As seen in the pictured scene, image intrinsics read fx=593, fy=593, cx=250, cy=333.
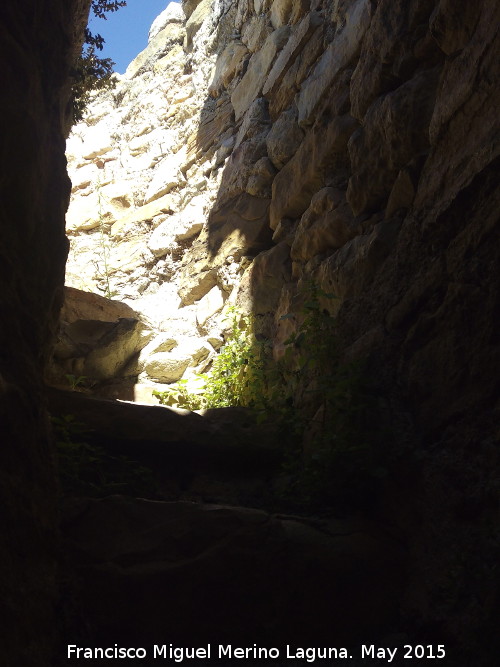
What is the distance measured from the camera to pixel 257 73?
→ 8000 mm

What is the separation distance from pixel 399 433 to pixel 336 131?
317cm

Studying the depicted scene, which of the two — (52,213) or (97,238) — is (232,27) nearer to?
(97,238)

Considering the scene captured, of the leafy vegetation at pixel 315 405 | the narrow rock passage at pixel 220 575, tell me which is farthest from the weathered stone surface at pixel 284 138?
the narrow rock passage at pixel 220 575

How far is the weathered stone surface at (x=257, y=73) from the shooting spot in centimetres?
752

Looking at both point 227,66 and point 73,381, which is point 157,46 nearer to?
point 227,66

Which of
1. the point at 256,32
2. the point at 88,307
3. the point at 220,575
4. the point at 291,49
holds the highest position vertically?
the point at 256,32

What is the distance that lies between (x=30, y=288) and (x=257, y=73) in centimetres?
583

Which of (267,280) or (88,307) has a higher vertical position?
(88,307)

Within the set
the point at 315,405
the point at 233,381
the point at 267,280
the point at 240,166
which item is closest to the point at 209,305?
the point at 267,280

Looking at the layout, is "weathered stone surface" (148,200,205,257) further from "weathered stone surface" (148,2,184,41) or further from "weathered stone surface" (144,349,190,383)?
"weathered stone surface" (148,2,184,41)

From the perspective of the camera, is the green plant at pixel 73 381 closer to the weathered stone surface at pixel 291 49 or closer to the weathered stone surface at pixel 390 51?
the weathered stone surface at pixel 390 51

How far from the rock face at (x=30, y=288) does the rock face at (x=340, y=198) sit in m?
1.68

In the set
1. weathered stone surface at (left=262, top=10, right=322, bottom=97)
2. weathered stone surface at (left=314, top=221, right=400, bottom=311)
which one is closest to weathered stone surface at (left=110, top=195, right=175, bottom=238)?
weathered stone surface at (left=262, top=10, right=322, bottom=97)

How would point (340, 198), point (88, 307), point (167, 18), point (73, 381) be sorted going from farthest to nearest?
1. point (167, 18)
2. point (88, 307)
3. point (73, 381)
4. point (340, 198)
